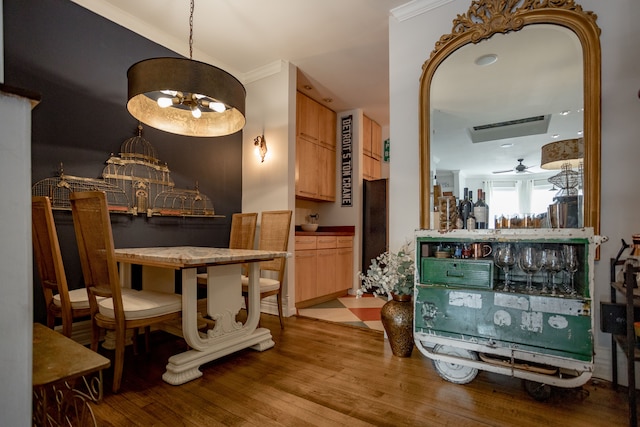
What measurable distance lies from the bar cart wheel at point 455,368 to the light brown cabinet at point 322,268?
2.05m

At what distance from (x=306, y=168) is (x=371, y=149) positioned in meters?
1.37

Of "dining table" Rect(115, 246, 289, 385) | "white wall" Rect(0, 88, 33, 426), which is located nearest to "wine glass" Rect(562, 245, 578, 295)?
"dining table" Rect(115, 246, 289, 385)

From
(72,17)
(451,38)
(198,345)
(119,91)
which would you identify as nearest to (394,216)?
(451,38)

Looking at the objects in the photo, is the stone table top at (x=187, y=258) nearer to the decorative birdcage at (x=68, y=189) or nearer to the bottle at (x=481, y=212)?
the decorative birdcage at (x=68, y=189)

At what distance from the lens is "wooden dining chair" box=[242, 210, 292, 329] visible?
2879mm

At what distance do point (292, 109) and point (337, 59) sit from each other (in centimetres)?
73

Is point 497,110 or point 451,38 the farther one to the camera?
point 451,38

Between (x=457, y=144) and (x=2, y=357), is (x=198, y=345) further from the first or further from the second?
(x=457, y=144)

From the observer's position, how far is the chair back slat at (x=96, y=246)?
177 cm

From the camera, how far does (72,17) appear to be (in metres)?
2.55

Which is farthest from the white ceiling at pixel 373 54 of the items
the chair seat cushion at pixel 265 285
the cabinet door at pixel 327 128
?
the chair seat cushion at pixel 265 285

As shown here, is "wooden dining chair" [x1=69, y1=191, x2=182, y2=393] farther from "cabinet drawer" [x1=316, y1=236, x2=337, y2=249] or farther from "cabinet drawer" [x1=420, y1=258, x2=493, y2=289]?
"cabinet drawer" [x1=316, y1=236, x2=337, y2=249]

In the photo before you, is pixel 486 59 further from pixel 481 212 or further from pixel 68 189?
pixel 68 189

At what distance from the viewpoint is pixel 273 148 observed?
3674mm
